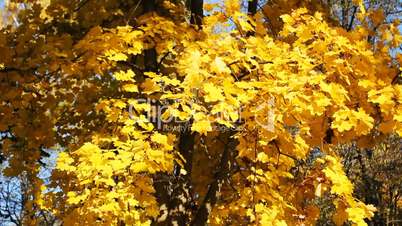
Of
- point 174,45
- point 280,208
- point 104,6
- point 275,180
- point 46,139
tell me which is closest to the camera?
point 280,208

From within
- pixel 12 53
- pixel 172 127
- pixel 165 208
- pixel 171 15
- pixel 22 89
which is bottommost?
pixel 165 208

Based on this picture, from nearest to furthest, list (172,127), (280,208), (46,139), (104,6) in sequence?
1. (280,208)
2. (172,127)
3. (46,139)
4. (104,6)

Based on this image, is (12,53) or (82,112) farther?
(82,112)

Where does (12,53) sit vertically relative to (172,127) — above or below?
above

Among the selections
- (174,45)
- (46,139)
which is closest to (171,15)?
(174,45)

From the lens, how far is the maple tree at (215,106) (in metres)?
4.08

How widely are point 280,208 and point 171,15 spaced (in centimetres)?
412

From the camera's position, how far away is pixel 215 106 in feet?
12.4

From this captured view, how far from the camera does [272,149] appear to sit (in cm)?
509

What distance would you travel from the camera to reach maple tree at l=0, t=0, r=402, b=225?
408 centimetres

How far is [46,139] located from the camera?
744cm

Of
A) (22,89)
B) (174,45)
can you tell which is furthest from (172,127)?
(22,89)

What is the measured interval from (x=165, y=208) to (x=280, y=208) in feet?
7.56

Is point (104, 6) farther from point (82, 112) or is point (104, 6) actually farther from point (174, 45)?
point (174, 45)
